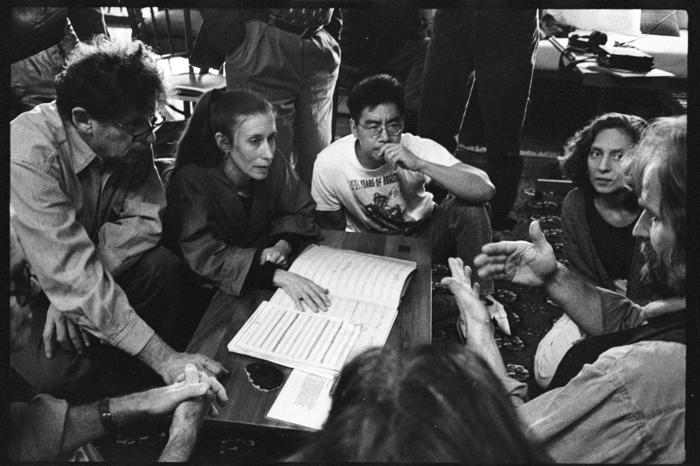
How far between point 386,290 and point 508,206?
1199mm

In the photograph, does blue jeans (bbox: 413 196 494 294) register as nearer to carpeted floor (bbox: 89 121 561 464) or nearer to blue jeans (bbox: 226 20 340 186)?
carpeted floor (bbox: 89 121 561 464)

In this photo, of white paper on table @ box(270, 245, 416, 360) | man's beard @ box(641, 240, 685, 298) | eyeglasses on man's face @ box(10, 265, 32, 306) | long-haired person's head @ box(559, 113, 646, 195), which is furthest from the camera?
long-haired person's head @ box(559, 113, 646, 195)

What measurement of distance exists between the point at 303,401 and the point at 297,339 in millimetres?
138

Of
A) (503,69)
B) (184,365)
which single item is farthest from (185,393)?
(503,69)

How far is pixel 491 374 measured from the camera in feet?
1.66

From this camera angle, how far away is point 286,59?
1875 millimetres

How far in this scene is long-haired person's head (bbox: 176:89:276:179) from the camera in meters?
1.51

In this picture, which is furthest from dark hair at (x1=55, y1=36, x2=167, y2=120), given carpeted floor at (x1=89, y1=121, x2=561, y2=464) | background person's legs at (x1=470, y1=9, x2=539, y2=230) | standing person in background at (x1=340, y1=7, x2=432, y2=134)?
standing person in background at (x1=340, y1=7, x2=432, y2=134)

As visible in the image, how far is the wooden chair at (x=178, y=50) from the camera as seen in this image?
7.78 ft

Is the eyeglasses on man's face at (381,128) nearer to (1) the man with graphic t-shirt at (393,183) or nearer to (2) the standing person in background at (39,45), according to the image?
(1) the man with graphic t-shirt at (393,183)

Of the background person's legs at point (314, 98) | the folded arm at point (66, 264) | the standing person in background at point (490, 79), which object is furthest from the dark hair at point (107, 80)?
the standing person in background at point (490, 79)

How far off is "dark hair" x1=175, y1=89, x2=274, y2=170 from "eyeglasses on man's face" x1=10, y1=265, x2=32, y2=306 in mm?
774

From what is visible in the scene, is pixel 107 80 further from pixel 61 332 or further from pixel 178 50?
pixel 178 50

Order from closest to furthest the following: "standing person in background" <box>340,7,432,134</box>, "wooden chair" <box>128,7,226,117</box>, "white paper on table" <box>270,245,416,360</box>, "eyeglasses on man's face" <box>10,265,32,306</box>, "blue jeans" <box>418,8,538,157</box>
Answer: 1. "eyeglasses on man's face" <box>10,265,32,306</box>
2. "white paper on table" <box>270,245,416,360</box>
3. "blue jeans" <box>418,8,538,157</box>
4. "wooden chair" <box>128,7,226,117</box>
5. "standing person in background" <box>340,7,432,134</box>
